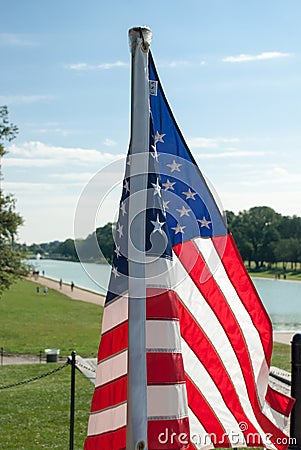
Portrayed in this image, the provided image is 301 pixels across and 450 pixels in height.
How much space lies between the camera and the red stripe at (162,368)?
3.94 metres

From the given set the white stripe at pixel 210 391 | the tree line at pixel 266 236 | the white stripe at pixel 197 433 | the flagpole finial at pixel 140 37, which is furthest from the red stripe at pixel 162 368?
the tree line at pixel 266 236

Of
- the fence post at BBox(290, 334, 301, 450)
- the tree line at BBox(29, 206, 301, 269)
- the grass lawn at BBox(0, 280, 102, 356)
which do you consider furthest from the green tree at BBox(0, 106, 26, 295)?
the tree line at BBox(29, 206, 301, 269)

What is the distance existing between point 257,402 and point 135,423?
4.64ft

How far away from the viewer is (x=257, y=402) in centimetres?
489

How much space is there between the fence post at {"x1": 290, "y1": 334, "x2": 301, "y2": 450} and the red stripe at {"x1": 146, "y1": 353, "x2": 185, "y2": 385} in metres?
2.98

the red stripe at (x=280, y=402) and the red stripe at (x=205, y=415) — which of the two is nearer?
the red stripe at (x=205, y=415)

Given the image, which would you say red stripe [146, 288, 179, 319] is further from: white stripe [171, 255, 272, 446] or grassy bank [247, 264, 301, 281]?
grassy bank [247, 264, 301, 281]

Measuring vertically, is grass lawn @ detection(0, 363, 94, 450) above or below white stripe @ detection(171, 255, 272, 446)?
below

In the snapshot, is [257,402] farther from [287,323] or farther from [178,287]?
[287,323]

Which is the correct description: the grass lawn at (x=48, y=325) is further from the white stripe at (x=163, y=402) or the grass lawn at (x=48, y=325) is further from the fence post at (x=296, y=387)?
the white stripe at (x=163, y=402)

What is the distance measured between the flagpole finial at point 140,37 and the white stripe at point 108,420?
2.21 metres

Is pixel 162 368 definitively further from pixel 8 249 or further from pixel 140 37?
pixel 8 249

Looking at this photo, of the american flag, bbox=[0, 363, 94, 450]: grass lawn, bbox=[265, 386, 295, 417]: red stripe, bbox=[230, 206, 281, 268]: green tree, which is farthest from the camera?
bbox=[230, 206, 281, 268]: green tree

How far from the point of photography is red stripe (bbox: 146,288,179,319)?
3.95 metres
